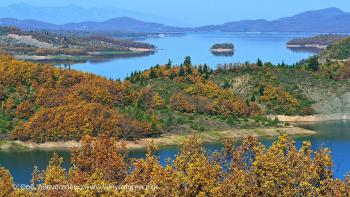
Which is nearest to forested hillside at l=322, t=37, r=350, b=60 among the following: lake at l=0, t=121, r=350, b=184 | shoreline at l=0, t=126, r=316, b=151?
lake at l=0, t=121, r=350, b=184

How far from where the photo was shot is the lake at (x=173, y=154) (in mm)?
60500

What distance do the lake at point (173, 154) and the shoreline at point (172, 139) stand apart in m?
1.64

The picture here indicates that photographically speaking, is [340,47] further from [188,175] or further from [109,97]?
[188,175]

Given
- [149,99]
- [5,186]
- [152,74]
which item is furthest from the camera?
[152,74]

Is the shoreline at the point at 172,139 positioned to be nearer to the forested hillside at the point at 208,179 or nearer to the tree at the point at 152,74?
the tree at the point at 152,74

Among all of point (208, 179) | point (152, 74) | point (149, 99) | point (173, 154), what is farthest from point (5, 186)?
point (152, 74)

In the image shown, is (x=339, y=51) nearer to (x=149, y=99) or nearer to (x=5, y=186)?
(x=149, y=99)

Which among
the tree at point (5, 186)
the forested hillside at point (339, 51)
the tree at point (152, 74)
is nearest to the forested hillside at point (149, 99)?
the tree at point (152, 74)

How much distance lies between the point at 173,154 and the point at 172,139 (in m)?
9.81

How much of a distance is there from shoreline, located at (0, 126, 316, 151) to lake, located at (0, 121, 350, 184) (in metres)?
1.64

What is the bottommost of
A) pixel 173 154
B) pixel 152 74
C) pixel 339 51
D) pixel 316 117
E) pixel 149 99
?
pixel 316 117

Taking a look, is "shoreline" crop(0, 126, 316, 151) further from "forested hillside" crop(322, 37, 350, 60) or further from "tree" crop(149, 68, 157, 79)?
"forested hillside" crop(322, 37, 350, 60)

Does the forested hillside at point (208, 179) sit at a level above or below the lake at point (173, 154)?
above

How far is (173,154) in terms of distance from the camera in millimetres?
69562
